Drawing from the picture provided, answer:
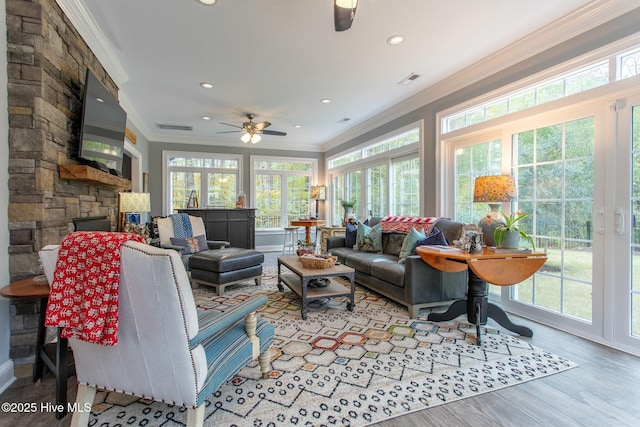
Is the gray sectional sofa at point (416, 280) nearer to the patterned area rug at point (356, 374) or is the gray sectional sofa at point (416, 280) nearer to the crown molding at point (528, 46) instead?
the patterned area rug at point (356, 374)

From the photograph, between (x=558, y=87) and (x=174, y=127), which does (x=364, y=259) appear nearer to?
(x=558, y=87)

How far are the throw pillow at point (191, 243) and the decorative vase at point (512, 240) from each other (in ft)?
12.2

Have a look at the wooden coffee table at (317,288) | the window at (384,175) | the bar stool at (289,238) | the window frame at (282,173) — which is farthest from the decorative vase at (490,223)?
the window frame at (282,173)

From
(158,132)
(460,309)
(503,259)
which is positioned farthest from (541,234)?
(158,132)

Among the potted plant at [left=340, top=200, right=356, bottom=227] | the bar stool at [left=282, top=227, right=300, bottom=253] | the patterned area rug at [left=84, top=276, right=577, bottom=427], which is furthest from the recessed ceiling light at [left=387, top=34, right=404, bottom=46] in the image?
the bar stool at [left=282, top=227, right=300, bottom=253]

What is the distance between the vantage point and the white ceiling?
2.46 meters

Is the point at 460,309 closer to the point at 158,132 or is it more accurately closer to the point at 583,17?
the point at 583,17

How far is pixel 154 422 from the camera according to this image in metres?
1.51

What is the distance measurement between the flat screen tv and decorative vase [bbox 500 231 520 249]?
11.6 ft

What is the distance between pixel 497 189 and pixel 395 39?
169cm

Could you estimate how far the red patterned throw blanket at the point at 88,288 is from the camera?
119cm

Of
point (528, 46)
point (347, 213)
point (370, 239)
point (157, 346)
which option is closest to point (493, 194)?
point (528, 46)

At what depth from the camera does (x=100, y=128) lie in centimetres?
275

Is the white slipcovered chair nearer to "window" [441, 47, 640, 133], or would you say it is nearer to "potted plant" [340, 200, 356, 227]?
"window" [441, 47, 640, 133]
